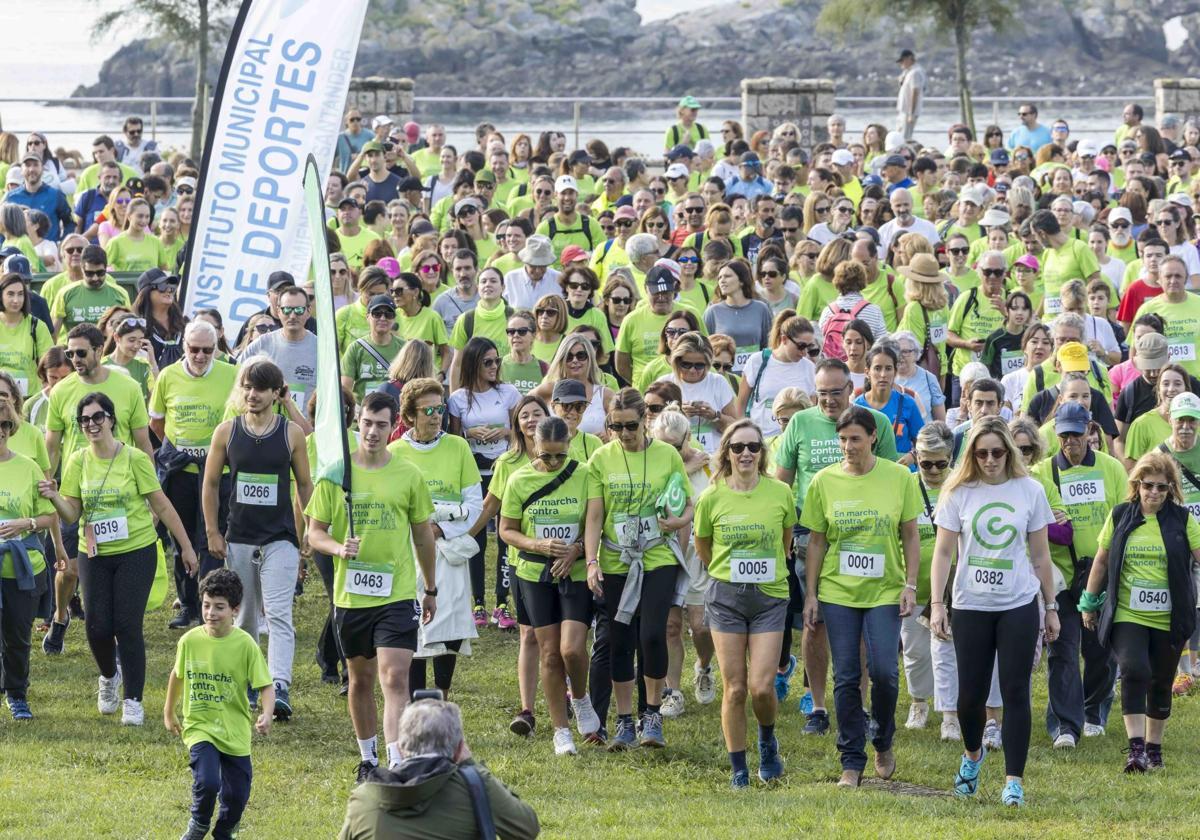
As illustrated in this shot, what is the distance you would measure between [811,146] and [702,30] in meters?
92.1

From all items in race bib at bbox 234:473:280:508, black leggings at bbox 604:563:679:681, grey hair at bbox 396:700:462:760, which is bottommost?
black leggings at bbox 604:563:679:681

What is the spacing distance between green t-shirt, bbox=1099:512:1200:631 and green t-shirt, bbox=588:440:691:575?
7.15 ft

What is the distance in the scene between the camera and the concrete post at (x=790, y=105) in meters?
30.4

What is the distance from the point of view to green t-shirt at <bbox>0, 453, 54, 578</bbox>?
32.9ft

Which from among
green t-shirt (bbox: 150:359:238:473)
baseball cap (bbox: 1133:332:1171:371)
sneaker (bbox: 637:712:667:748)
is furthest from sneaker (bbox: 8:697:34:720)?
baseball cap (bbox: 1133:332:1171:371)

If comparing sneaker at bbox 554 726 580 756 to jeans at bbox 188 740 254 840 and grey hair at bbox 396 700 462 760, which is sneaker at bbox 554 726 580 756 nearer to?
jeans at bbox 188 740 254 840

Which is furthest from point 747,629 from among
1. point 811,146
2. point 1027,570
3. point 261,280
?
point 811,146

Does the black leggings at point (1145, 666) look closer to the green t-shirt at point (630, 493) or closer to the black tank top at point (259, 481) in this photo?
the green t-shirt at point (630, 493)

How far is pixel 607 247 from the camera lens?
1633cm

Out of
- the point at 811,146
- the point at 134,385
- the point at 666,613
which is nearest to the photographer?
the point at 666,613

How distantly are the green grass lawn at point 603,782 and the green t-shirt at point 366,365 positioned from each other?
2.29 metres

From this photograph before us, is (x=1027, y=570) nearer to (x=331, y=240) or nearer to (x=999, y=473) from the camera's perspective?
(x=999, y=473)

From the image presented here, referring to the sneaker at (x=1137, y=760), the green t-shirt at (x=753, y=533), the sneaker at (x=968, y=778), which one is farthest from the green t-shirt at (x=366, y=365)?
the sneaker at (x=1137, y=760)

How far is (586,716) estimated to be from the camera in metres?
10.1
